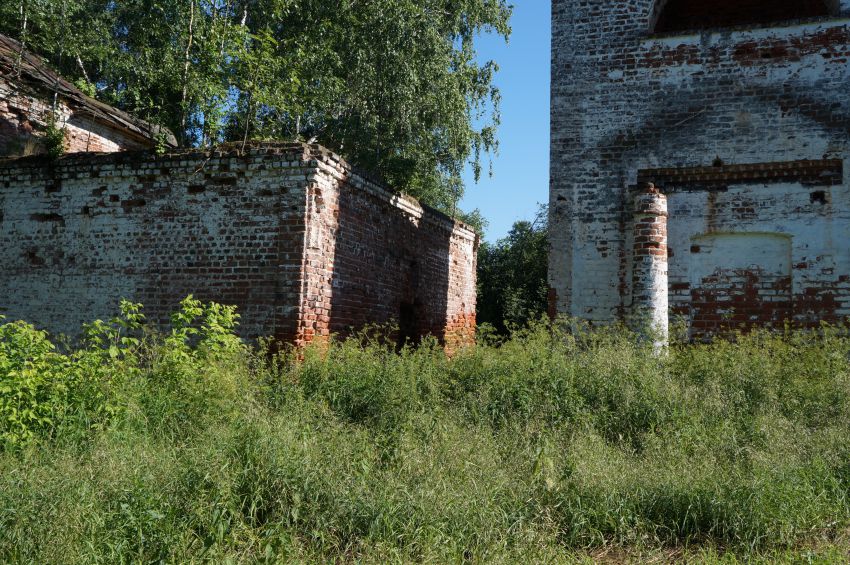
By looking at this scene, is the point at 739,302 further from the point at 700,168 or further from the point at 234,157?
the point at 234,157

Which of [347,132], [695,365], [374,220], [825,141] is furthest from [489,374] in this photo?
[347,132]

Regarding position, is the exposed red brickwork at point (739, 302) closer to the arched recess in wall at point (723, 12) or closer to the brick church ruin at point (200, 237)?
the arched recess in wall at point (723, 12)

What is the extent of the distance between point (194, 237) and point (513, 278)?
14.1 m

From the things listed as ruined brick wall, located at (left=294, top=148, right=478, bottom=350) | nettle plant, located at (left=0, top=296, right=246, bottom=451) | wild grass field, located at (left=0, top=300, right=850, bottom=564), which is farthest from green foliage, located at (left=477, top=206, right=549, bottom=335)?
nettle plant, located at (left=0, top=296, right=246, bottom=451)

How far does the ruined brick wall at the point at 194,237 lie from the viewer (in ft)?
26.6

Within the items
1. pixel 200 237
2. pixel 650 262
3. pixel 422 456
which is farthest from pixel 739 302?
pixel 200 237

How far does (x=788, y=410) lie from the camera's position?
6.46 metres

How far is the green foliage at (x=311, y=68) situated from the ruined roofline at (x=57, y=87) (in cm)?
87

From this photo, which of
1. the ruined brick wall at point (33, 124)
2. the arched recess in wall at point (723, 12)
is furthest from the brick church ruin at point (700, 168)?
the ruined brick wall at point (33, 124)

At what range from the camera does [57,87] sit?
1205cm

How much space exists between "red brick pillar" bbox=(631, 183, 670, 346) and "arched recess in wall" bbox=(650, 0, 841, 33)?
300 cm

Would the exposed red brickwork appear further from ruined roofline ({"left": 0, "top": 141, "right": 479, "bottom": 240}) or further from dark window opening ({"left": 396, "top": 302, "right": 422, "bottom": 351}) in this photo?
ruined roofline ({"left": 0, "top": 141, "right": 479, "bottom": 240})

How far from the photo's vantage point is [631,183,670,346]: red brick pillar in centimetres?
866

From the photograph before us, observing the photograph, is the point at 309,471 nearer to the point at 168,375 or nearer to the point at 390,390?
the point at 390,390
